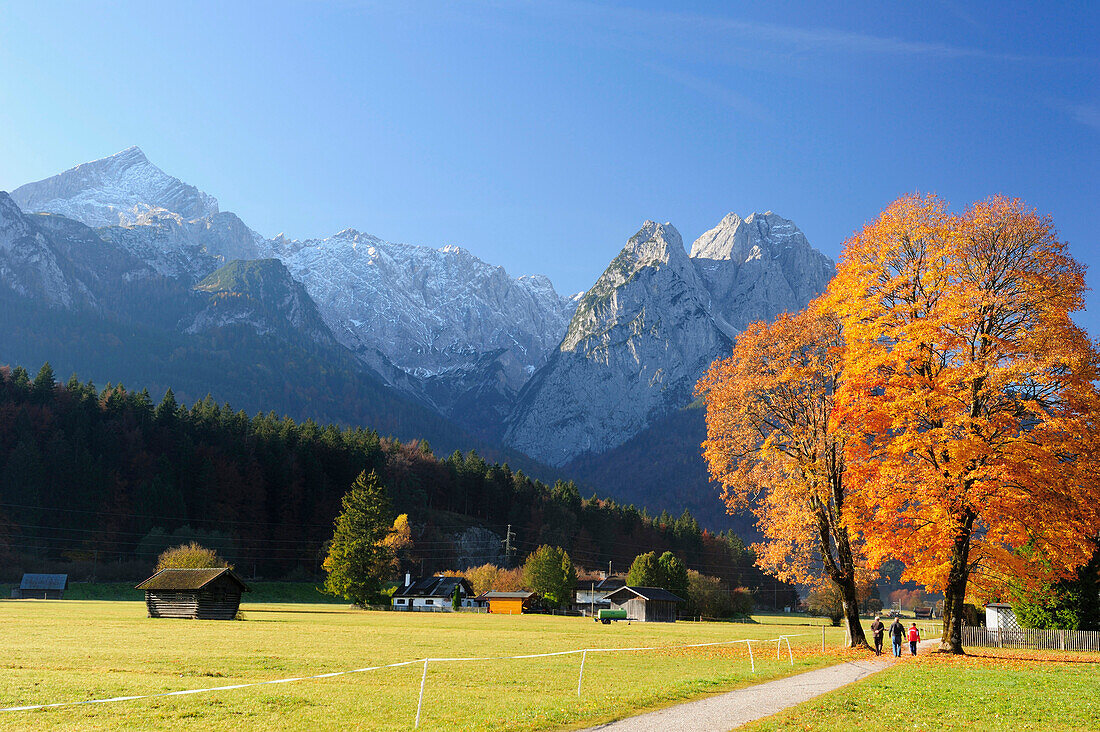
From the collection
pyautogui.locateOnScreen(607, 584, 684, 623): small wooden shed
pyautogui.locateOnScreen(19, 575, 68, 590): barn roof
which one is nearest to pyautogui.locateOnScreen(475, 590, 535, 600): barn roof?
pyautogui.locateOnScreen(607, 584, 684, 623): small wooden shed

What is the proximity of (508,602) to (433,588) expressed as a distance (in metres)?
14.4

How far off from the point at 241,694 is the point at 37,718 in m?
4.77

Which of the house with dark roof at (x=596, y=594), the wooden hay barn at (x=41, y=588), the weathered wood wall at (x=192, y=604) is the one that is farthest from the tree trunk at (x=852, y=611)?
the wooden hay barn at (x=41, y=588)

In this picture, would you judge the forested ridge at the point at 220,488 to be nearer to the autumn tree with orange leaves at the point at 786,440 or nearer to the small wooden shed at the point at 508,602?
the small wooden shed at the point at 508,602

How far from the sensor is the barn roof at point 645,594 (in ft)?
367

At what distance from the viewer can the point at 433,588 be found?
121875 mm

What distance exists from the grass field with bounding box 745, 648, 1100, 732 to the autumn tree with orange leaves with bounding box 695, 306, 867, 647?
8292 mm

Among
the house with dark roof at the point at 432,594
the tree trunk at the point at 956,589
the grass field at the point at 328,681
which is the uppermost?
the tree trunk at the point at 956,589

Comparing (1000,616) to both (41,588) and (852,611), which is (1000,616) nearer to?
(852,611)

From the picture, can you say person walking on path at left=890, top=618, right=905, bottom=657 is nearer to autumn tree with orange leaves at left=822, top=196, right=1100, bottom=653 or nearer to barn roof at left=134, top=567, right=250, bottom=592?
autumn tree with orange leaves at left=822, top=196, right=1100, bottom=653

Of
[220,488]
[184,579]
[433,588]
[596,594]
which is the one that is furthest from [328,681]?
[596,594]

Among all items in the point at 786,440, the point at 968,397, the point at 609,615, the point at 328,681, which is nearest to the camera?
the point at 328,681

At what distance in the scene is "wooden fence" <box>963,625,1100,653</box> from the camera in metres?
42.5

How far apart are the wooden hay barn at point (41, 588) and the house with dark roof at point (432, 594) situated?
148ft
